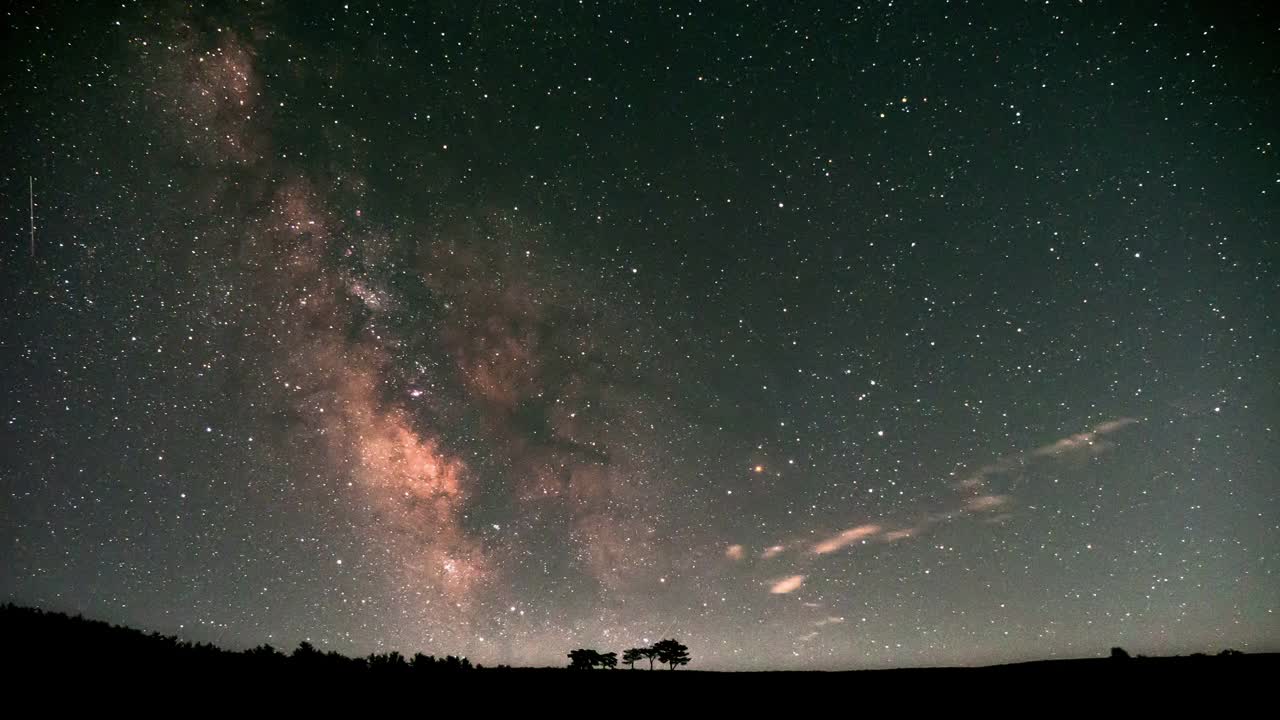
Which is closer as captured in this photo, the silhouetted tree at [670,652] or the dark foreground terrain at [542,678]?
the dark foreground terrain at [542,678]

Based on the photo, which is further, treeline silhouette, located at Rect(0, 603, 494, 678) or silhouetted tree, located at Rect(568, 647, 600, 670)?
silhouetted tree, located at Rect(568, 647, 600, 670)

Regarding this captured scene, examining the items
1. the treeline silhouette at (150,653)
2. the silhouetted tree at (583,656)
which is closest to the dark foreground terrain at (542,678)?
the treeline silhouette at (150,653)

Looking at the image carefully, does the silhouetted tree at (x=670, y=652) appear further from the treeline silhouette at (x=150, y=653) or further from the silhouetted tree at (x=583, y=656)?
the treeline silhouette at (x=150, y=653)

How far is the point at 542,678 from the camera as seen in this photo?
501 inches

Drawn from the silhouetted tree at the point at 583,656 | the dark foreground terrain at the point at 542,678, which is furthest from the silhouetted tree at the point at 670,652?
the dark foreground terrain at the point at 542,678

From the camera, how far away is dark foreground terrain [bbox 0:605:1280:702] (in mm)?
8820

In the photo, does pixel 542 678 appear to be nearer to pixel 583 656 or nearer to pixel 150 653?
pixel 150 653

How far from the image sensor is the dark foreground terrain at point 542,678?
8.82 meters

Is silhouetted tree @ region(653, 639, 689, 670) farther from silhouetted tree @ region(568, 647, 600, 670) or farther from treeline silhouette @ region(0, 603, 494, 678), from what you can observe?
treeline silhouette @ region(0, 603, 494, 678)

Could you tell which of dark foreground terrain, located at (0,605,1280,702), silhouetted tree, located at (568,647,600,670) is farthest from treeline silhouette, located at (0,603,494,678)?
silhouetted tree, located at (568,647,600,670)

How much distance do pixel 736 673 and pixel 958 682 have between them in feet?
18.5

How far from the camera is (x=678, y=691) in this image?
12750 mm

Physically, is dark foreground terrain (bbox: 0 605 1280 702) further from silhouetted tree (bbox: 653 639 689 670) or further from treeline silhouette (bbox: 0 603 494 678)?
silhouetted tree (bbox: 653 639 689 670)

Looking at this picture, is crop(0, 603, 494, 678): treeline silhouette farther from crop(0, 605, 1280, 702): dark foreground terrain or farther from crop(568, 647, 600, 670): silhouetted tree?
crop(568, 647, 600, 670): silhouetted tree
